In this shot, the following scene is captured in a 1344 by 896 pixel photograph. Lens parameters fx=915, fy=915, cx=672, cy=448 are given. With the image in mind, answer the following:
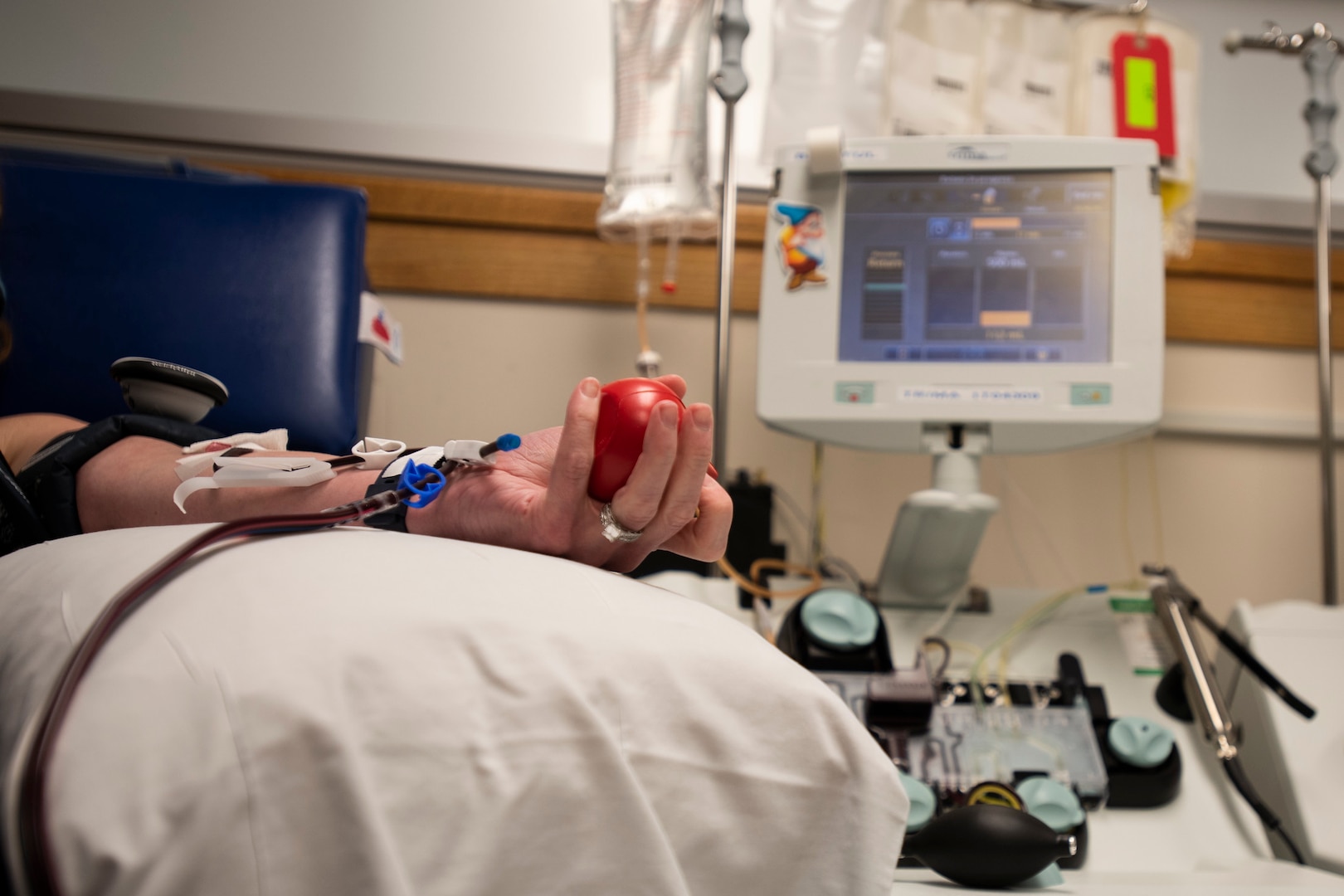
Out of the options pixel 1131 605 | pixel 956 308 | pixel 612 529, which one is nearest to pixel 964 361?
pixel 956 308

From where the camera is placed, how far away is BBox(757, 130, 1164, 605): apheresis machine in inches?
40.9

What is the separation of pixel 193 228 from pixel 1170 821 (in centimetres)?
104

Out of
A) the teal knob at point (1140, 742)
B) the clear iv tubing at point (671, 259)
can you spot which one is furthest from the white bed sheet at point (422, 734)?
the clear iv tubing at point (671, 259)

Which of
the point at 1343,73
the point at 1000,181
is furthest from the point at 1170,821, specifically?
the point at 1343,73

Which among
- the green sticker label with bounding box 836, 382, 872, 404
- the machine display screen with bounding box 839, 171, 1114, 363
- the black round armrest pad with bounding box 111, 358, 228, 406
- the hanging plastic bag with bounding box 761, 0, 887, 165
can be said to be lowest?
the black round armrest pad with bounding box 111, 358, 228, 406

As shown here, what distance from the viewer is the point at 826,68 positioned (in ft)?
4.68

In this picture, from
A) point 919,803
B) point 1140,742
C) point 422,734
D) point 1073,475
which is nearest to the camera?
point 422,734

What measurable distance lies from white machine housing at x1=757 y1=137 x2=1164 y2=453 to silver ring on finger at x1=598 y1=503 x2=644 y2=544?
0.58 m

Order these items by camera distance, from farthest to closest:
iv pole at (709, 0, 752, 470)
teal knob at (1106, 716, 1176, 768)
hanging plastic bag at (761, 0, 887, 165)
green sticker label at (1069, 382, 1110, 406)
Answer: hanging plastic bag at (761, 0, 887, 165), iv pole at (709, 0, 752, 470), green sticker label at (1069, 382, 1110, 406), teal knob at (1106, 716, 1176, 768)

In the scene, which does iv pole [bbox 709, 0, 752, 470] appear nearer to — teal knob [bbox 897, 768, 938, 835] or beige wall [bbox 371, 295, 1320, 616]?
beige wall [bbox 371, 295, 1320, 616]

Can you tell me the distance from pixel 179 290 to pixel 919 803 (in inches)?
30.4

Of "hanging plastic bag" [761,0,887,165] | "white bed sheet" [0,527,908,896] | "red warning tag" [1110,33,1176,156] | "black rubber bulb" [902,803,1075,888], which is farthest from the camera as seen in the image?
"hanging plastic bag" [761,0,887,165]

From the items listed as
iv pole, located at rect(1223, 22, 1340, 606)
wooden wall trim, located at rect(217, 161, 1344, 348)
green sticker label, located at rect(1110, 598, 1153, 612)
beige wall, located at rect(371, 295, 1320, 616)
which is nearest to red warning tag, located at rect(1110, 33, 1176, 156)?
iv pole, located at rect(1223, 22, 1340, 606)

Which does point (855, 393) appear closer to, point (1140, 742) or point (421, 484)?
point (1140, 742)
